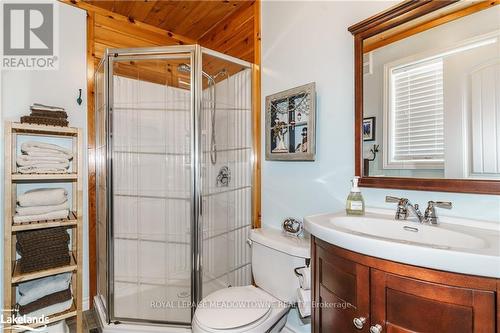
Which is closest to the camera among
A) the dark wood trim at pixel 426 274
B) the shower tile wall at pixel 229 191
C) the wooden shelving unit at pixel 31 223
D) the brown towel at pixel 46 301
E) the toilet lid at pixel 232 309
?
the dark wood trim at pixel 426 274

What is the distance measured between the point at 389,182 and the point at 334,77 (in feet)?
2.13

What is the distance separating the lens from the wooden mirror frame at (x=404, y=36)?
3.18 feet

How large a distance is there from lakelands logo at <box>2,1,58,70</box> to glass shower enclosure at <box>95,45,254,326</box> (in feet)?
1.36

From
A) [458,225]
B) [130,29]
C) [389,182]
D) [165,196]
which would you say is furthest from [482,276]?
[130,29]

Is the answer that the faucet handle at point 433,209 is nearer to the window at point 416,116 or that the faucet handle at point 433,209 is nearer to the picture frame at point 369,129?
the window at point 416,116

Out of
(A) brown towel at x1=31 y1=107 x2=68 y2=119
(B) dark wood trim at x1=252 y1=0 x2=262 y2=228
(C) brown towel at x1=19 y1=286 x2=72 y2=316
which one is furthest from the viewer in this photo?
(B) dark wood trim at x1=252 y1=0 x2=262 y2=228

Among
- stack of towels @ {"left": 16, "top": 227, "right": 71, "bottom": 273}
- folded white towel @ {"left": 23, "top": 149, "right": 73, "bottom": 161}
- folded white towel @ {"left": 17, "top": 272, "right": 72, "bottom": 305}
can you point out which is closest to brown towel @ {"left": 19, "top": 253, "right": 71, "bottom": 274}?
stack of towels @ {"left": 16, "top": 227, "right": 71, "bottom": 273}

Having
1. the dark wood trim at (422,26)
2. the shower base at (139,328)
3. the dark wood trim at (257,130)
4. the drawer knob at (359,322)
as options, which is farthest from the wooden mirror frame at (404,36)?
the shower base at (139,328)

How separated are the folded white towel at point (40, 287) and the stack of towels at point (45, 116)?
0.99m

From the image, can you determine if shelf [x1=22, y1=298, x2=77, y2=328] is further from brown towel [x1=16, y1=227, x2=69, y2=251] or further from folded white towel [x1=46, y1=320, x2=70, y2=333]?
brown towel [x1=16, y1=227, x2=69, y2=251]

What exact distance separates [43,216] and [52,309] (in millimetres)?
589

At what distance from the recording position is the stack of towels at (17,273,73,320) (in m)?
1.57

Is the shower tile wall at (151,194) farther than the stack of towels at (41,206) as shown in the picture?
Yes

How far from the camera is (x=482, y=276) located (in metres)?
0.61
